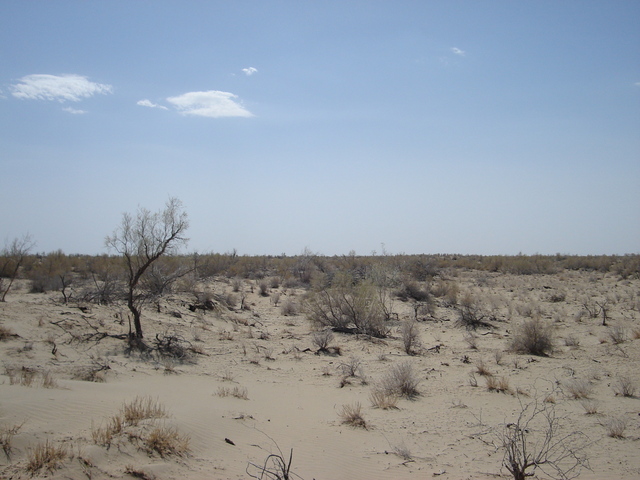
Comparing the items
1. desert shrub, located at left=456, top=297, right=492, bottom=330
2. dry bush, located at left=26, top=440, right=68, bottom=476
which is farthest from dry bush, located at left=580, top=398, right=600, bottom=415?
dry bush, located at left=26, top=440, right=68, bottom=476

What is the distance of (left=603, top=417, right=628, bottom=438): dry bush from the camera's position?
8141 mm

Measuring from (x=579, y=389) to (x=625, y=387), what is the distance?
1.05m

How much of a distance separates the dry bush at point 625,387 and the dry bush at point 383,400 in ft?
16.6

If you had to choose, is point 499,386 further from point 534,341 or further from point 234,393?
point 234,393

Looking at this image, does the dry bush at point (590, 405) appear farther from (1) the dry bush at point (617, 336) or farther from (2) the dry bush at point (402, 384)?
(1) the dry bush at point (617, 336)

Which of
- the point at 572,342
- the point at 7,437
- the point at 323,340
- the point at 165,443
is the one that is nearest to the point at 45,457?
the point at 7,437

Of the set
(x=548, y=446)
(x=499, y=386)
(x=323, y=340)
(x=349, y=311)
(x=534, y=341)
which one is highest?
(x=349, y=311)

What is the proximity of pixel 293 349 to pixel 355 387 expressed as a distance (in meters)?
4.47

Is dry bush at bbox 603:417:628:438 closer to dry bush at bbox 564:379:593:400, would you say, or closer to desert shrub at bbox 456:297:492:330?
dry bush at bbox 564:379:593:400

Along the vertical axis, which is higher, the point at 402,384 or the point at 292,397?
the point at 402,384

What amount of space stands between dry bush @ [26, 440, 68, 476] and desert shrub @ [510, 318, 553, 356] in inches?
522

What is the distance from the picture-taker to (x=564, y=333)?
680 inches

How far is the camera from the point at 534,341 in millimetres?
14547

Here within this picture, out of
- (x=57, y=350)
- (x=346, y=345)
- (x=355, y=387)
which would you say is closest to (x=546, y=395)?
(x=355, y=387)
